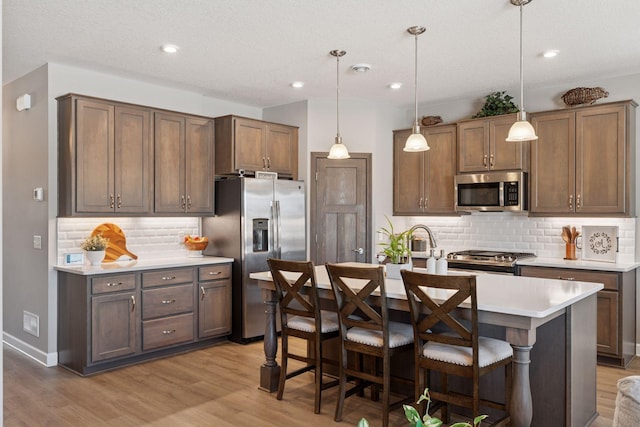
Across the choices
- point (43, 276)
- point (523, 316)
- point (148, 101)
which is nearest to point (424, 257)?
point (523, 316)

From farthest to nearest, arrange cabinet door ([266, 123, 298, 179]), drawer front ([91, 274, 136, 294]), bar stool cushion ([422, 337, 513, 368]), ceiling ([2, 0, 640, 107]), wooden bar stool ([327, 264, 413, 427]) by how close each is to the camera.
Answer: cabinet door ([266, 123, 298, 179]) < drawer front ([91, 274, 136, 294]) < ceiling ([2, 0, 640, 107]) < wooden bar stool ([327, 264, 413, 427]) < bar stool cushion ([422, 337, 513, 368])

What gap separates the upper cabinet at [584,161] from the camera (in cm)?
460

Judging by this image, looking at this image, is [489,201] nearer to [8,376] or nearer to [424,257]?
[424,257]

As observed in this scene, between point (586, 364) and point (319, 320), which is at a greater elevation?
point (319, 320)

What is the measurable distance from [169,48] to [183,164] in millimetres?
1396

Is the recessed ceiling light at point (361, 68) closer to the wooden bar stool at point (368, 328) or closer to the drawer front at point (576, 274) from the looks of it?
the wooden bar stool at point (368, 328)

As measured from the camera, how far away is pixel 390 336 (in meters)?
3.09

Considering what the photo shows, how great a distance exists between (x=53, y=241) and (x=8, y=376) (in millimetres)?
1169

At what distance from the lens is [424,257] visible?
18.2 feet

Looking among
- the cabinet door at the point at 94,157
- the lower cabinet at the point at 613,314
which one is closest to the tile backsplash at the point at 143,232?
the cabinet door at the point at 94,157

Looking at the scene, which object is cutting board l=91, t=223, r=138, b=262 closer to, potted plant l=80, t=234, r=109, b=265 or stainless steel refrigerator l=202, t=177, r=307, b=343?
potted plant l=80, t=234, r=109, b=265

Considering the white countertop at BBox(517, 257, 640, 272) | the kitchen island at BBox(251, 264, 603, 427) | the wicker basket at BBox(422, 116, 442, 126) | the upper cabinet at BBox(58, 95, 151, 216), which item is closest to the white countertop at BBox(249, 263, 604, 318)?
the kitchen island at BBox(251, 264, 603, 427)

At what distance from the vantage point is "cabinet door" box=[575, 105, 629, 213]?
461 centimetres

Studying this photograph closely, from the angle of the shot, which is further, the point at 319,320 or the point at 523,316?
the point at 319,320
